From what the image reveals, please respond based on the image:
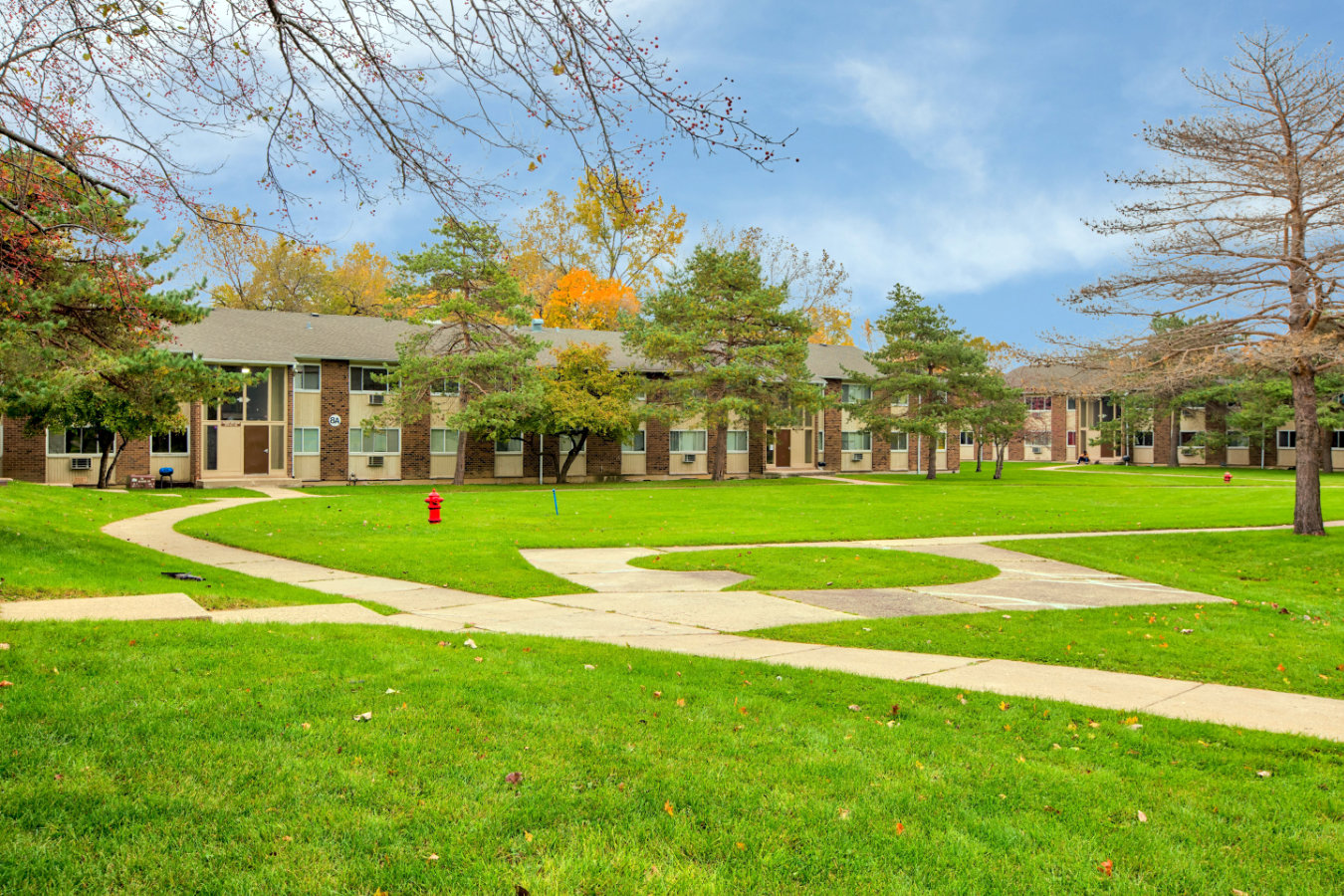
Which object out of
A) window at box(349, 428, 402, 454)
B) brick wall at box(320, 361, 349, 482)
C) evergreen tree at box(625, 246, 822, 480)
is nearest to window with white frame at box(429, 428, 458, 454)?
window at box(349, 428, 402, 454)

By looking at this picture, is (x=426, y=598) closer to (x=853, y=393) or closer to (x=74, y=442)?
(x=74, y=442)

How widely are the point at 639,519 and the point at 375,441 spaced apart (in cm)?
2044

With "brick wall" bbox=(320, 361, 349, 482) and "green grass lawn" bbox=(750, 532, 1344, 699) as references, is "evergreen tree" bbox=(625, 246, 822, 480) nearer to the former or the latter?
"brick wall" bbox=(320, 361, 349, 482)

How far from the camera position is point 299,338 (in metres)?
36.7

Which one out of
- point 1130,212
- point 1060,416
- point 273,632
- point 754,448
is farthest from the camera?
point 1060,416

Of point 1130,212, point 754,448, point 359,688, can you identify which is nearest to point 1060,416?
point 754,448

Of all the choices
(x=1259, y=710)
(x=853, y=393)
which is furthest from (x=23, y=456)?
(x=853, y=393)

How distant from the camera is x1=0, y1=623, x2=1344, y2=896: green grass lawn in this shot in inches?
130

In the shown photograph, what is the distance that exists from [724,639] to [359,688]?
3.53 metres

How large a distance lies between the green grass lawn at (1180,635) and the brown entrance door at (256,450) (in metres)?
32.6

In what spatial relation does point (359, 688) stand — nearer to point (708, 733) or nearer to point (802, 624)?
point (708, 733)

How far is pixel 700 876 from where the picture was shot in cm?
324

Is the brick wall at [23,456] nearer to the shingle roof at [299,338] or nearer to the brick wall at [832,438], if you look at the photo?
the shingle roof at [299,338]

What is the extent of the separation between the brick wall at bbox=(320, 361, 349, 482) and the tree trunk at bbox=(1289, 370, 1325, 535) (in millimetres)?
32006
